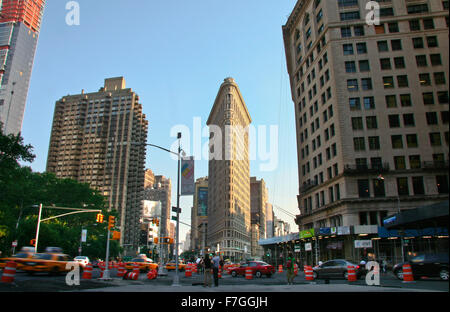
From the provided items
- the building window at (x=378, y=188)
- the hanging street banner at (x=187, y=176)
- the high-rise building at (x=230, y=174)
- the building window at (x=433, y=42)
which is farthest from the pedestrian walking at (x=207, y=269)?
the high-rise building at (x=230, y=174)

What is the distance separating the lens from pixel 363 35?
4909 centimetres

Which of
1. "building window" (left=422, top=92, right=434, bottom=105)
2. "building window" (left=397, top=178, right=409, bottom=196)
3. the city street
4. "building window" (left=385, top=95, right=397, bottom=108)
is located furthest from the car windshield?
"building window" (left=385, top=95, right=397, bottom=108)

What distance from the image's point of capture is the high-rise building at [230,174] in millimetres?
131500

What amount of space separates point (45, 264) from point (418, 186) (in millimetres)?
42470

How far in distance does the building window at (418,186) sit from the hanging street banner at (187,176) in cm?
3363

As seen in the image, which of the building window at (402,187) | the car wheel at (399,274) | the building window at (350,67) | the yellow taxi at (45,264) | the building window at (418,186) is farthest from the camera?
the building window at (350,67)

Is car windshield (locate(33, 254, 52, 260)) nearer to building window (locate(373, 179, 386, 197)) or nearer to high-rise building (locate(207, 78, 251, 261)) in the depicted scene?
building window (locate(373, 179, 386, 197))

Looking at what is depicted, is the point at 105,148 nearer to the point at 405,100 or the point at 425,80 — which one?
the point at 405,100

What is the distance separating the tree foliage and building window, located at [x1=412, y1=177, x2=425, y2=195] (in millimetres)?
47971

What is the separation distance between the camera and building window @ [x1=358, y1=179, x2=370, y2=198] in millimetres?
43312

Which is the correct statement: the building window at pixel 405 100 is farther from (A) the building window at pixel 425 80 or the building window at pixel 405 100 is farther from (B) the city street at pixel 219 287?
(B) the city street at pixel 219 287

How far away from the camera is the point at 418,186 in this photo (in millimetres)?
42125

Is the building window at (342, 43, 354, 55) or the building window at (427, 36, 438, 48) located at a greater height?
the building window at (342, 43, 354, 55)
